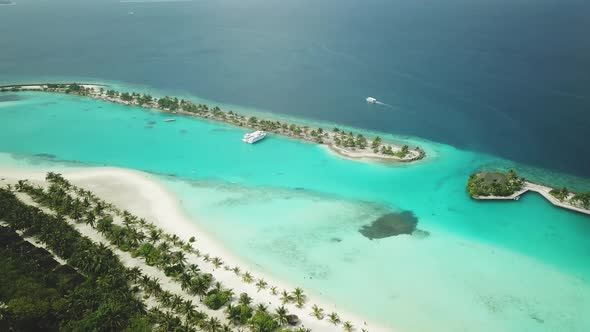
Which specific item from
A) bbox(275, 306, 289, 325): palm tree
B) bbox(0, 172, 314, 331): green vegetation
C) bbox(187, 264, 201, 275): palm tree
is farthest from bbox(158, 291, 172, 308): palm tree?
bbox(275, 306, 289, 325): palm tree

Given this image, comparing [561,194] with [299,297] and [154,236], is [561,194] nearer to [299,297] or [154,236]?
[299,297]

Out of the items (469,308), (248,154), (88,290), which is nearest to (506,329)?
(469,308)

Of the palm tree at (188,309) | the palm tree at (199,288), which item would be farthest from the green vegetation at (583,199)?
the palm tree at (188,309)

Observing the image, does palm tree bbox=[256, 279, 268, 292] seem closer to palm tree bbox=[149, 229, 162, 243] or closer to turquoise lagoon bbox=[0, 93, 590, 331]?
turquoise lagoon bbox=[0, 93, 590, 331]

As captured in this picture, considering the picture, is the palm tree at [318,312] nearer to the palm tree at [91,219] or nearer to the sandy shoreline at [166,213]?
the sandy shoreline at [166,213]

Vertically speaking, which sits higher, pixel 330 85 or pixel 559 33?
pixel 559 33

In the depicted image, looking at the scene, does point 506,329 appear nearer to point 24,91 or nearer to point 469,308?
point 469,308
